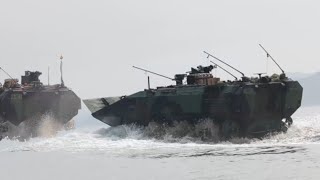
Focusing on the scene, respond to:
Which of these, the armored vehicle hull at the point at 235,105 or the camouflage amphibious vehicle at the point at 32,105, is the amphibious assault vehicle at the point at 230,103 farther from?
the camouflage amphibious vehicle at the point at 32,105

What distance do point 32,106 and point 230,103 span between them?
2150 centimetres

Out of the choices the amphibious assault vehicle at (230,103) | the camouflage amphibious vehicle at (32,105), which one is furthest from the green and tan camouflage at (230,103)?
the camouflage amphibious vehicle at (32,105)

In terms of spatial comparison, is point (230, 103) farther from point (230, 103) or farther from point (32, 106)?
point (32, 106)

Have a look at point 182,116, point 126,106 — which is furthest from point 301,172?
point 126,106

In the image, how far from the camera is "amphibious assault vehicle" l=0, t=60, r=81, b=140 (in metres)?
50.0

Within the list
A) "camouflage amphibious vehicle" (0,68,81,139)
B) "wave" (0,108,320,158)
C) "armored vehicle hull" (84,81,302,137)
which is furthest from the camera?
"camouflage amphibious vehicle" (0,68,81,139)

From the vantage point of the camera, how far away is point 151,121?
1682 inches

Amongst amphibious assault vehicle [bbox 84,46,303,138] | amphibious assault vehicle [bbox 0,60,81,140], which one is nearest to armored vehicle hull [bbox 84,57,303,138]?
amphibious assault vehicle [bbox 84,46,303,138]

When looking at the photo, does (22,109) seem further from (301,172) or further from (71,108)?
(301,172)

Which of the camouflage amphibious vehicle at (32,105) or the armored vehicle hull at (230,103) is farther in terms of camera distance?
the camouflage amphibious vehicle at (32,105)

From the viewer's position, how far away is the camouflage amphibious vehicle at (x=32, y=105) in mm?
50000

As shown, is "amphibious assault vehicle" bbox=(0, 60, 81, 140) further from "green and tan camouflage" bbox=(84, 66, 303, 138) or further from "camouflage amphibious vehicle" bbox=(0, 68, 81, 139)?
"green and tan camouflage" bbox=(84, 66, 303, 138)

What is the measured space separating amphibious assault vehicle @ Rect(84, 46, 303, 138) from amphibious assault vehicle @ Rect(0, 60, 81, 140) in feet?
40.6

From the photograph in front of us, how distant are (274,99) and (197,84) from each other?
619cm
